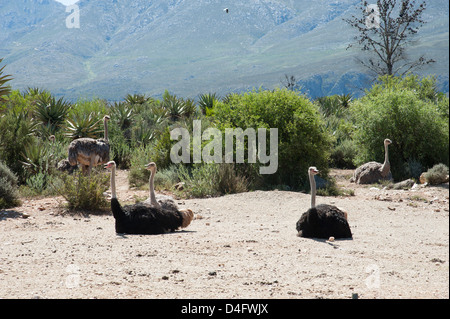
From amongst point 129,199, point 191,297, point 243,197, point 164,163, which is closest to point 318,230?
point 191,297

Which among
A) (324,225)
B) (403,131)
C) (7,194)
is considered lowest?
(324,225)

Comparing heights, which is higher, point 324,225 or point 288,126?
point 288,126

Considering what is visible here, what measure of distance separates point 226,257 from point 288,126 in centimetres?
715

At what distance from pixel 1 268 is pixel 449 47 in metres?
5.21

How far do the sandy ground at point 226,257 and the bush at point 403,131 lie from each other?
4993mm

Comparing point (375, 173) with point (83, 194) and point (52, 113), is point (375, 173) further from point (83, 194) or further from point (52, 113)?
point (52, 113)

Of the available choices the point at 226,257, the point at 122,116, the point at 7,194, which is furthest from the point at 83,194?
the point at 122,116

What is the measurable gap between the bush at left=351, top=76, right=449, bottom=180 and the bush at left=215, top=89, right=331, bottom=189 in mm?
2307

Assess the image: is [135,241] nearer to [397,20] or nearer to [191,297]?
[191,297]

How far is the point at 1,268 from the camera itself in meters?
6.08

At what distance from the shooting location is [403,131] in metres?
15.2

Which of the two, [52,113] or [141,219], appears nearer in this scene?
[141,219]

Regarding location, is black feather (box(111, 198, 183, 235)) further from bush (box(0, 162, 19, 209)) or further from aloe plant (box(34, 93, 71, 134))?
aloe plant (box(34, 93, 71, 134))
